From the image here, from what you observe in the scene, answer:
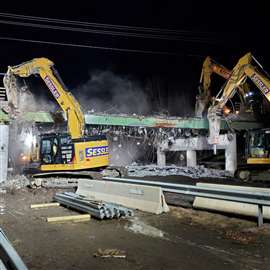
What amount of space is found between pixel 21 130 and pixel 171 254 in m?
20.8

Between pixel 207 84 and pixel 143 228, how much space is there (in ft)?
79.5

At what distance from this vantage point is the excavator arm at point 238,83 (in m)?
21.8

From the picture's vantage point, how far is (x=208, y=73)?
29875 millimetres

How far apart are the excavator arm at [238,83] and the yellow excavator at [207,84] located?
3.62 m

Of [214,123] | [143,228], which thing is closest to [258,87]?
[214,123]

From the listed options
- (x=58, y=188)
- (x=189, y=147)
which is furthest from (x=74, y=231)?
(x=189, y=147)

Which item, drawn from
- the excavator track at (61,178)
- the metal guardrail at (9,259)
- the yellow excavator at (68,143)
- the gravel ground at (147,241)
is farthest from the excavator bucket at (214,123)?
the metal guardrail at (9,259)

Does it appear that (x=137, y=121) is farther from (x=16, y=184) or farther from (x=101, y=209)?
(x=101, y=209)

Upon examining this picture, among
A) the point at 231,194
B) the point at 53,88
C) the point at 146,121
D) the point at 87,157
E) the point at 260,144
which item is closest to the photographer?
the point at 231,194

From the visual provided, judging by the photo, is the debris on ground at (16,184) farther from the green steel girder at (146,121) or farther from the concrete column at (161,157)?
the concrete column at (161,157)

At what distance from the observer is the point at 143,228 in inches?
317

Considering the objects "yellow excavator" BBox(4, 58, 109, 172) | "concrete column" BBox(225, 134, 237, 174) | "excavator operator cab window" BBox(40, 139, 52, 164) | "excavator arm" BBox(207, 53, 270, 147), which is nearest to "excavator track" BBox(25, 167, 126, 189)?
"yellow excavator" BBox(4, 58, 109, 172)

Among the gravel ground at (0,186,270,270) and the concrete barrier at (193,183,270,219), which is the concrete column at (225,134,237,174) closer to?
the concrete barrier at (193,183,270,219)

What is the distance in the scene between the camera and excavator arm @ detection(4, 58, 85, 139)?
18.3 meters
